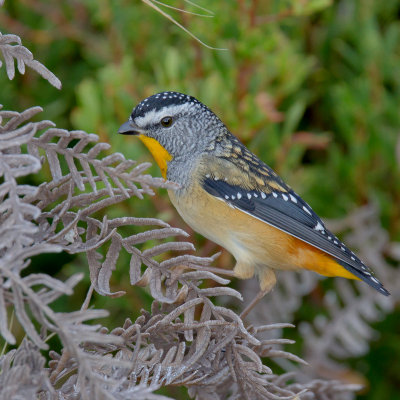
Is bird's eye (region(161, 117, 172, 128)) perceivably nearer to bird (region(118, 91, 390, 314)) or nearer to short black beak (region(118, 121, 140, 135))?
bird (region(118, 91, 390, 314))

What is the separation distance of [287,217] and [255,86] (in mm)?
869

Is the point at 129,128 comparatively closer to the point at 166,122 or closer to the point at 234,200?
the point at 166,122

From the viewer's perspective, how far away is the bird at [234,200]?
110 inches

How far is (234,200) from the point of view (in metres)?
2.86

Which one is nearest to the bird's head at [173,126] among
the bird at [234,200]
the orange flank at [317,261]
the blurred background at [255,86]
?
the bird at [234,200]

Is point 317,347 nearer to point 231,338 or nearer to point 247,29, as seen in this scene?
point 247,29

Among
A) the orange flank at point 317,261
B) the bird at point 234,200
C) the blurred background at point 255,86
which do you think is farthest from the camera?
the blurred background at point 255,86

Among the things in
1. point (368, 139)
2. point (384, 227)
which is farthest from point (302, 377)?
point (368, 139)

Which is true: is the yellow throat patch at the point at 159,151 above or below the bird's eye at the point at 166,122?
below

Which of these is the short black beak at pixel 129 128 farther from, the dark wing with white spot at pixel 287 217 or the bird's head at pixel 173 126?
the dark wing with white spot at pixel 287 217

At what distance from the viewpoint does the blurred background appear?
3.36m

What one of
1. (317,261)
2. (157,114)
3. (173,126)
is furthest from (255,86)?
(317,261)

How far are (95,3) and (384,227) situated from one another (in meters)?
2.00

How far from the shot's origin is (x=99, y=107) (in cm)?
329
